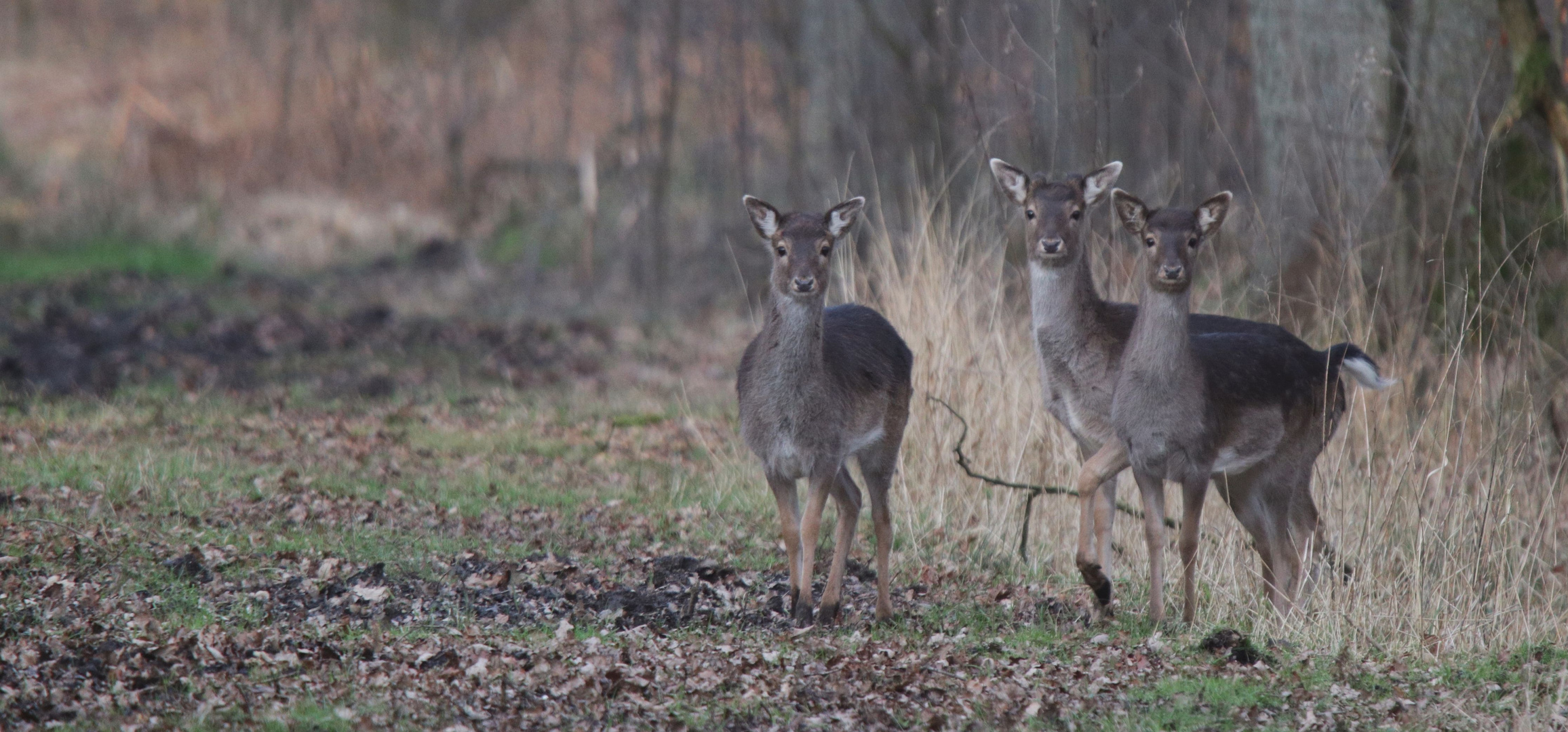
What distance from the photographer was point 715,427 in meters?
11.3

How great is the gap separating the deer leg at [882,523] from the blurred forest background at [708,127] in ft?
7.15

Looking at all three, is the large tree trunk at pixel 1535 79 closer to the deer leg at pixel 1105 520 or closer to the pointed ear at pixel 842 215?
the deer leg at pixel 1105 520

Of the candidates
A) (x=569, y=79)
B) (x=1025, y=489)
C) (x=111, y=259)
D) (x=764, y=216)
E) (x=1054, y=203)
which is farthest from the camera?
(x=569, y=79)

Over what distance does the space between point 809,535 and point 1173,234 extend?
6.54 feet

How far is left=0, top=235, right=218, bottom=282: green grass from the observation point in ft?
60.1

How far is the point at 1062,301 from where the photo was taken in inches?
294

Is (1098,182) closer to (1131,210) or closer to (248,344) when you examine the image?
(1131,210)

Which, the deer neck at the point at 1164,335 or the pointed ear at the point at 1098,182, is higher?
the pointed ear at the point at 1098,182

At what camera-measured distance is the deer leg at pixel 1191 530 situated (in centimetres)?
681

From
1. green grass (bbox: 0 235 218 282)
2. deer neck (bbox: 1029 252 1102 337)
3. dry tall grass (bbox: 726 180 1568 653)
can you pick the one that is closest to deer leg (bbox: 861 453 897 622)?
dry tall grass (bbox: 726 180 1568 653)

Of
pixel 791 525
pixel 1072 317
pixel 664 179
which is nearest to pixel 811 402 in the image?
pixel 791 525

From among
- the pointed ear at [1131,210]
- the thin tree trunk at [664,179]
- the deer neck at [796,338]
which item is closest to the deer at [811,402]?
the deer neck at [796,338]

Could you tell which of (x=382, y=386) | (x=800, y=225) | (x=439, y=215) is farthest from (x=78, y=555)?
(x=439, y=215)

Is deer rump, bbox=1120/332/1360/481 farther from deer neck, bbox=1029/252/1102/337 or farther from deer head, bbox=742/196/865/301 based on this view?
deer head, bbox=742/196/865/301
